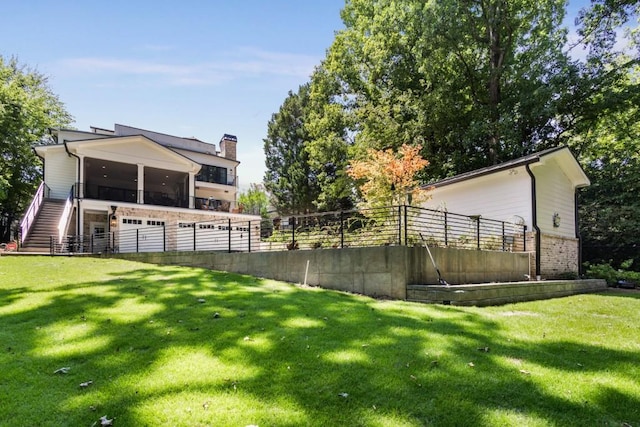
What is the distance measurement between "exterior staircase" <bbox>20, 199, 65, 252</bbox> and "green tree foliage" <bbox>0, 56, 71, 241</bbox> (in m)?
4.81

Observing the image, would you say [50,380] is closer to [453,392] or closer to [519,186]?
[453,392]

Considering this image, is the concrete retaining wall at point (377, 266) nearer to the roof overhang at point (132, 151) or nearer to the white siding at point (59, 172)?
the roof overhang at point (132, 151)

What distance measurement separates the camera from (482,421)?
2760 mm

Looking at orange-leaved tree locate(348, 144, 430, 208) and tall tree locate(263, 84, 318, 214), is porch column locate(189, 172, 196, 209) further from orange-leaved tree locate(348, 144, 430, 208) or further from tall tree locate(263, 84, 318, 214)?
orange-leaved tree locate(348, 144, 430, 208)

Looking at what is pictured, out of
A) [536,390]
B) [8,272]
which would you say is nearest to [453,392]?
[536,390]

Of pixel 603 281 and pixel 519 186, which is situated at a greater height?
pixel 519 186

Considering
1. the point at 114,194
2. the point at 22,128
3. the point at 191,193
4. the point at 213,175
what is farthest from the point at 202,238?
the point at 22,128

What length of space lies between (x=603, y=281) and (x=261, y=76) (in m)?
18.0

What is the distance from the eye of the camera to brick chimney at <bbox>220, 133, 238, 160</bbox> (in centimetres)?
3488

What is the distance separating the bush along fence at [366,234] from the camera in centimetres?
905

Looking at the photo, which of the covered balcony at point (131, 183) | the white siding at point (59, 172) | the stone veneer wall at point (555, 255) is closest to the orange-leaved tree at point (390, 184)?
the stone veneer wall at point (555, 255)

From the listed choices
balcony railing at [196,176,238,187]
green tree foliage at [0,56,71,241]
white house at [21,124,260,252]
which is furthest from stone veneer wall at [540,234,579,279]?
green tree foliage at [0,56,71,241]

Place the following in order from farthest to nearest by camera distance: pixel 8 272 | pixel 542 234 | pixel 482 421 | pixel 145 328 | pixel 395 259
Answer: pixel 542 234 < pixel 8 272 < pixel 395 259 < pixel 145 328 < pixel 482 421

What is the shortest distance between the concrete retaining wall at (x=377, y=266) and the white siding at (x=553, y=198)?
2.21 metres
